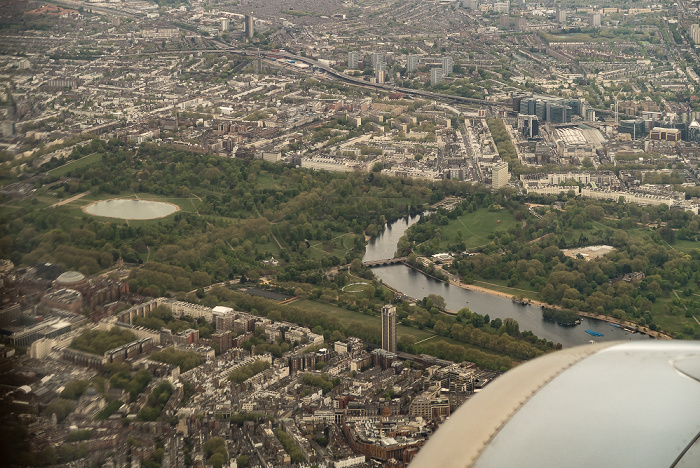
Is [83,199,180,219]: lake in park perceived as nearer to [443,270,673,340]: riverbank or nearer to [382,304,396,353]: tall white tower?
[443,270,673,340]: riverbank

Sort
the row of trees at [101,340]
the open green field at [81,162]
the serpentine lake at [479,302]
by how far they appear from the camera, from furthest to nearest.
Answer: the open green field at [81,162] → the serpentine lake at [479,302] → the row of trees at [101,340]

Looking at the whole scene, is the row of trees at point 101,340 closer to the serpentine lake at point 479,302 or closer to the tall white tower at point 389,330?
the tall white tower at point 389,330

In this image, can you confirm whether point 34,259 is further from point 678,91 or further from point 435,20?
point 435,20

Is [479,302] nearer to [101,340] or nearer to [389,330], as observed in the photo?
[389,330]

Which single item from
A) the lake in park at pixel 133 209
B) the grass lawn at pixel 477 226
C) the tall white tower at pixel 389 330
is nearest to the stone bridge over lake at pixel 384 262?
the grass lawn at pixel 477 226

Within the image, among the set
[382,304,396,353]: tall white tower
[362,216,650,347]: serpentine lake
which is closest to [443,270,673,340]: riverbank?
[362,216,650,347]: serpentine lake

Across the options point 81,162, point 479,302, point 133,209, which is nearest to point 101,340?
point 479,302

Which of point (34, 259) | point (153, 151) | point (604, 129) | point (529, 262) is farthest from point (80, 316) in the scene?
point (604, 129)
